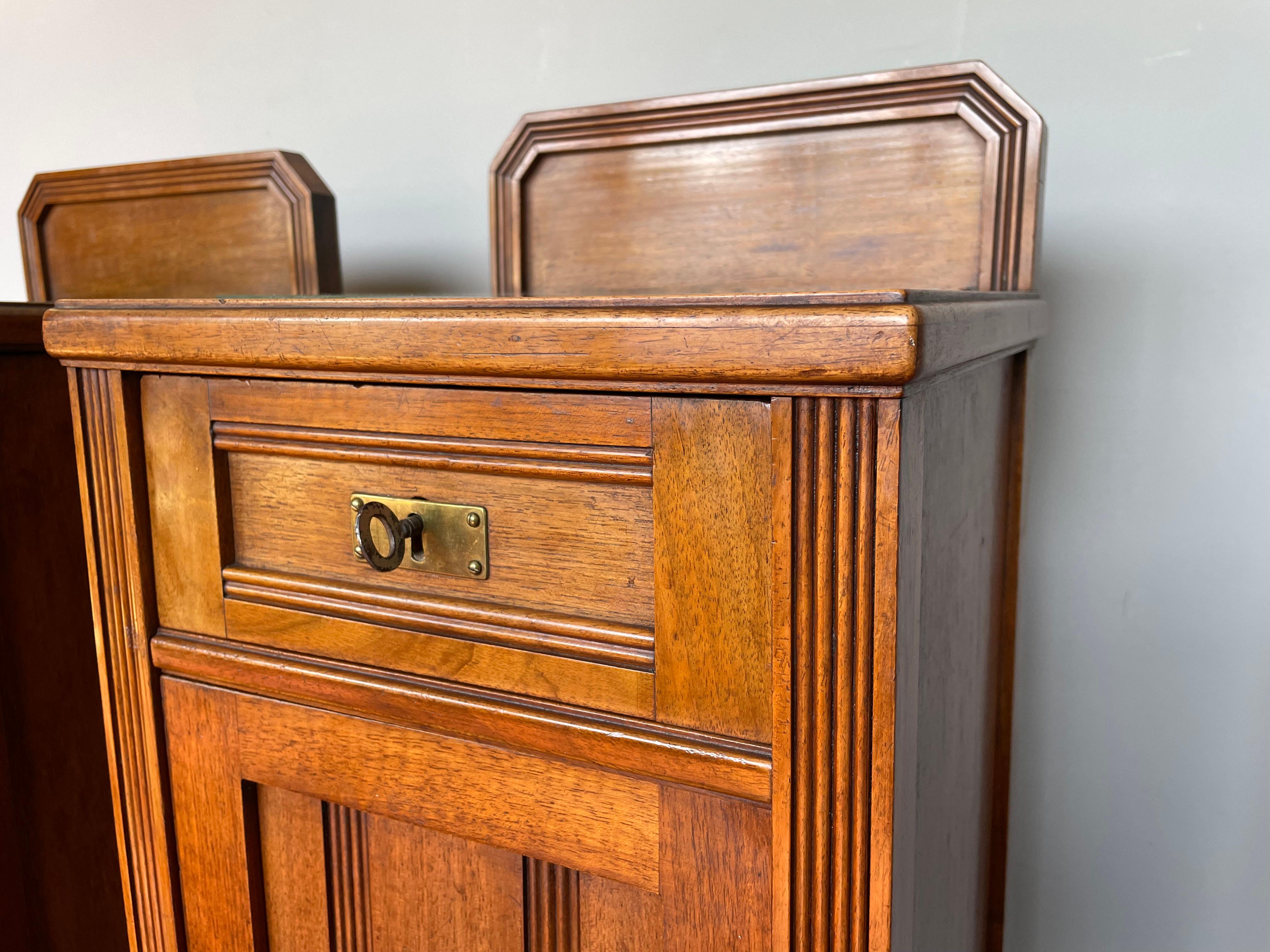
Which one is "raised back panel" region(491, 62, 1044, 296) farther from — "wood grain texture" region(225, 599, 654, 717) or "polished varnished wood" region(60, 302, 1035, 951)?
"wood grain texture" region(225, 599, 654, 717)

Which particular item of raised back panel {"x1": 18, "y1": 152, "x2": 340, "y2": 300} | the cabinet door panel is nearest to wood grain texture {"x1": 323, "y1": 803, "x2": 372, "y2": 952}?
the cabinet door panel

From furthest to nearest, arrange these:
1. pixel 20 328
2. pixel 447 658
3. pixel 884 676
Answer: pixel 20 328 → pixel 447 658 → pixel 884 676

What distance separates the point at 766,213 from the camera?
751 mm

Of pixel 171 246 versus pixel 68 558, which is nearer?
pixel 68 558

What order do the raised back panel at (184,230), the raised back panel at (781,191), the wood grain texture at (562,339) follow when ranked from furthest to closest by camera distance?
the raised back panel at (184,230) < the raised back panel at (781,191) < the wood grain texture at (562,339)

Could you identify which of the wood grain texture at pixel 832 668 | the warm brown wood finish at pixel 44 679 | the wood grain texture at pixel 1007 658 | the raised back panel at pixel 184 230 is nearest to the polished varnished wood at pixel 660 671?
the wood grain texture at pixel 832 668

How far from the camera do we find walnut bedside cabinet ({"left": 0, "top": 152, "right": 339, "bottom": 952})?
73 centimetres

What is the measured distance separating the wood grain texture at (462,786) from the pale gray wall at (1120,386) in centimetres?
51

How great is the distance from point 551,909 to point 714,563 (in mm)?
216

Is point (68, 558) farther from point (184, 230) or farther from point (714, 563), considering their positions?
point (714, 563)

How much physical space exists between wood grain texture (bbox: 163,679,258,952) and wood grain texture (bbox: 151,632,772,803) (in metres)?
0.02

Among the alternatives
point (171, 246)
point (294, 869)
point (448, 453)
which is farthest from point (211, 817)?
point (171, 246)

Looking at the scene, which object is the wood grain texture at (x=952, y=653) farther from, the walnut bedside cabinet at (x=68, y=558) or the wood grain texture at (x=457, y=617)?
the walnut bedside cabinet at (x=68, y=558)

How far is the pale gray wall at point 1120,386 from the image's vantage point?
0.73 metres
